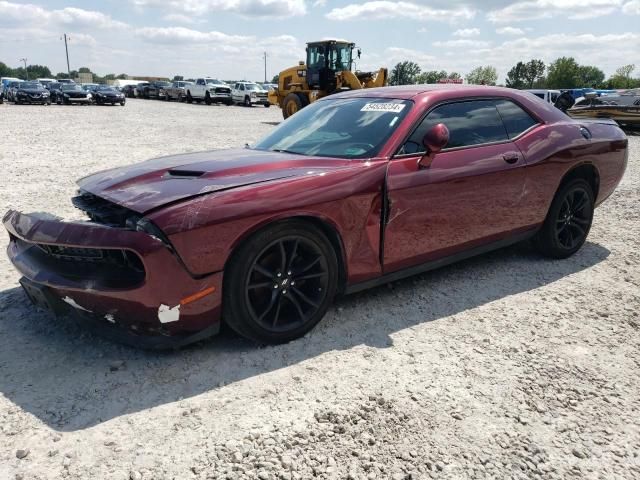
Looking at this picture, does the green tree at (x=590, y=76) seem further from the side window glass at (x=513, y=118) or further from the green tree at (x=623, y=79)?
the side window glass at (x=513, y=118)

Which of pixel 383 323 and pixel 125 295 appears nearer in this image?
pixel 125 295

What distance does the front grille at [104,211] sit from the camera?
2.82 metres

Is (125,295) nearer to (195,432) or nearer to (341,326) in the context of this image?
(195,432)

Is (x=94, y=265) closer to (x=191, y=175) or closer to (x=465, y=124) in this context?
(x=191, y=175)

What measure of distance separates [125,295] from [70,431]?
0.66 m

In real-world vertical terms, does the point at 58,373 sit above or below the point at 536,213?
below

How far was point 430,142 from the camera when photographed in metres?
3.35

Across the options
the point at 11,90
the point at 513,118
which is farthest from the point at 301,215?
the point at 11,90

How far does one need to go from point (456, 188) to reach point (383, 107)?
2.56 feet

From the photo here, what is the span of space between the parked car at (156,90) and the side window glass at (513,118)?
141 ft

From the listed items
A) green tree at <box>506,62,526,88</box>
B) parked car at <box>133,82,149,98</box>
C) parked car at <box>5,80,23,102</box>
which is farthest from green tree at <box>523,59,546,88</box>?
parked car at <box>5,80,23,102</box>

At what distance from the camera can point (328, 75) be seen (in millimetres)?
18312

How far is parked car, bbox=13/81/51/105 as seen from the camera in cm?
3225

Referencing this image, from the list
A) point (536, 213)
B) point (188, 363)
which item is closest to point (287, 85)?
point (536, 213)
